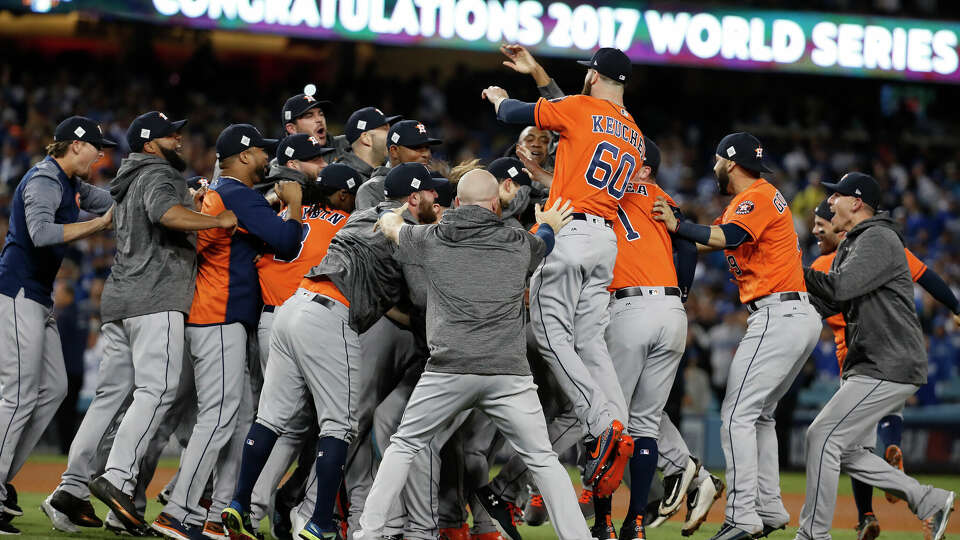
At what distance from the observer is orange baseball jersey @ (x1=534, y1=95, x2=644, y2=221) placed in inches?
238

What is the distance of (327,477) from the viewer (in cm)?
562

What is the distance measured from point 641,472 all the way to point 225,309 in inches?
100

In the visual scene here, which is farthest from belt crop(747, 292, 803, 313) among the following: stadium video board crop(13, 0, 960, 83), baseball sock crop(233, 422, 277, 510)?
stadium video board crop(13, 0, 960, 83)

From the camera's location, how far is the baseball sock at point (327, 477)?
561cm

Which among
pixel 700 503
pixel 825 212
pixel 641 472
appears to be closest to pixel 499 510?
pixel 641 472

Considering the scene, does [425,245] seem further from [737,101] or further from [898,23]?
A: [737,101]

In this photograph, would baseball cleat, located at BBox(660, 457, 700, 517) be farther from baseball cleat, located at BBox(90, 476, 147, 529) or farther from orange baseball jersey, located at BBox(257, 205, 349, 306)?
baseball cleat, located at BBox(90, 476, 147, 529)

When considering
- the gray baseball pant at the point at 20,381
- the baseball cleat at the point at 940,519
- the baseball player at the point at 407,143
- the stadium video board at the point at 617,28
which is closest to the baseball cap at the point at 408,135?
the baseball player at the point at 407,143

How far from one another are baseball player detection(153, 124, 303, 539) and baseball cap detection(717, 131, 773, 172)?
104 inches

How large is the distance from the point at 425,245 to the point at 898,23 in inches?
658

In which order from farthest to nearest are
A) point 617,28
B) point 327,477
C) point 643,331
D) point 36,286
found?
point 617,28 → point 36,286 → point 643,331 → point 327,477

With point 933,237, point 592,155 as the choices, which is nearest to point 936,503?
point 592,155

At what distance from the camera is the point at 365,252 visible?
5.83 meters

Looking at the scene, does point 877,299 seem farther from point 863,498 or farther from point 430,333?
point 430,333
